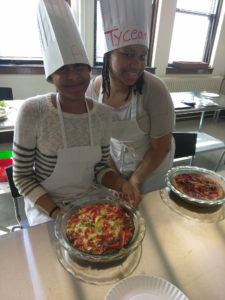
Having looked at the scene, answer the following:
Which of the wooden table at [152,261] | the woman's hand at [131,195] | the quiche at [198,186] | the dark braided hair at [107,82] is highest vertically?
the dark braided hair at [107,82]

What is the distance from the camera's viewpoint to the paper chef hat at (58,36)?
2.41 feet

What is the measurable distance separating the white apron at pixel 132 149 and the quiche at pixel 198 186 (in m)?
0.14

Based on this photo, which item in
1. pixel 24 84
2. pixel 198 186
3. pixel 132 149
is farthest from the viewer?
pixel 24 84

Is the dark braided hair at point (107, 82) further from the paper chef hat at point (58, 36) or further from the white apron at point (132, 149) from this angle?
the paper chef hat at point (58, 36)

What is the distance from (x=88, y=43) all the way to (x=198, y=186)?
2.80 m

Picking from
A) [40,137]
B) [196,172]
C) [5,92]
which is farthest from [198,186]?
[5,92]

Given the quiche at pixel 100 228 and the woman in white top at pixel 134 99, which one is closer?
the quiche at pixel 100 228

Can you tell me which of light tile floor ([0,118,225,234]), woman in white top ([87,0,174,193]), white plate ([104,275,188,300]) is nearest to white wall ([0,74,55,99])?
light tile floor ([0,118,225,234])

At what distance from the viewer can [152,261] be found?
65cm

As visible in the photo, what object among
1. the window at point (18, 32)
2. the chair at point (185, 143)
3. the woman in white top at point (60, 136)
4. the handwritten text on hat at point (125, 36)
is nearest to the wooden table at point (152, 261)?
the woman in white top at point (60, 136)

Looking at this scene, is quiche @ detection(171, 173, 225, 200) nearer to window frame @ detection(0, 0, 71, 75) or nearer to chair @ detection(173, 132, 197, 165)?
chair @ detection(173, 132, 197, 165)

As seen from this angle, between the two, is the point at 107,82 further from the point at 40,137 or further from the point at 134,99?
the point at 40,137

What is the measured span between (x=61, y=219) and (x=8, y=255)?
0.18 meters

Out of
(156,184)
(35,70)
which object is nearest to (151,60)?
(35,70)
